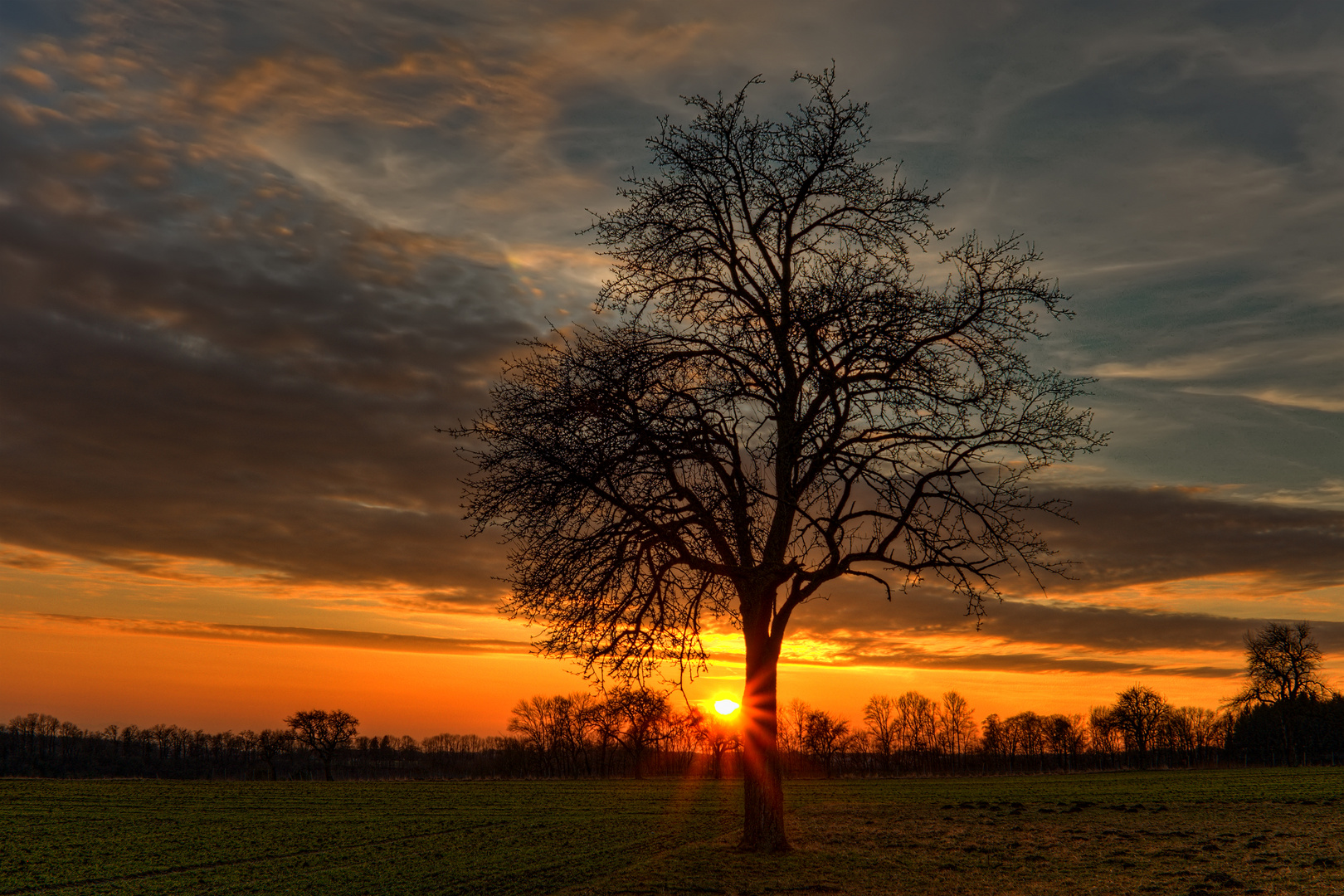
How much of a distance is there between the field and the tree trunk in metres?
0.56

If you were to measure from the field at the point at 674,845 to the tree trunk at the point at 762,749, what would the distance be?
0.56 metres

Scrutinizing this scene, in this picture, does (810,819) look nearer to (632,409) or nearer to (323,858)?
(323,858)

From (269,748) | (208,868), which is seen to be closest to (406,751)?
(269,748)

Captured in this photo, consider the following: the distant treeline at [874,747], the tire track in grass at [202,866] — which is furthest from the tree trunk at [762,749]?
the distant treeline at [874,747]

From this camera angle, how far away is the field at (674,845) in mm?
16078

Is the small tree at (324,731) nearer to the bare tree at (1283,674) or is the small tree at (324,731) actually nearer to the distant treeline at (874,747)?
the distant treeline at (874,747)

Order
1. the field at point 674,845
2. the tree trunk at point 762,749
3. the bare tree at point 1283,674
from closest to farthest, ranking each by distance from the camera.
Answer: the field at point 674,845 → the tree trunk at point 762,749 → the bare tree at point 1283,674

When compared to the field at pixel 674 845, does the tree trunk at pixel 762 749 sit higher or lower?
higher

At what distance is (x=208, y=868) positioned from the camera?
85.1ft

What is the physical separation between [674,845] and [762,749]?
1026 centimetres

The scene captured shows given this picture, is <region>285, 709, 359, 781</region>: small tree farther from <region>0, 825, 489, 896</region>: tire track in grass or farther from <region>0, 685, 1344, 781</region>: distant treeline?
<region>0, 825, 489, 896</region>: tire track in grass

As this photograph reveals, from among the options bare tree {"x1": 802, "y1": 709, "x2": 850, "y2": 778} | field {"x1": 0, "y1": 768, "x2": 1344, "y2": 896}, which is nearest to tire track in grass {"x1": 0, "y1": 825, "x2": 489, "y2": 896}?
field {"x1": 0, "y1": 768, "x2": 1344, "y2": 896}

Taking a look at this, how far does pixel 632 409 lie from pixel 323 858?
A: 19039 millimetres

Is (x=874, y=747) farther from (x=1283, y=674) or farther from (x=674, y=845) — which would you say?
(x=674, y=845)
